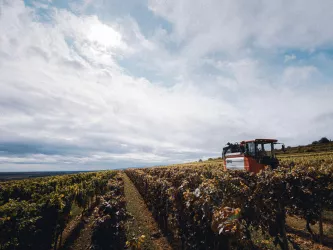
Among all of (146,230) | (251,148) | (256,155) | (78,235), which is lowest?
(78,235)

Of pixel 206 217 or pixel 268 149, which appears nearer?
pixel 206 217

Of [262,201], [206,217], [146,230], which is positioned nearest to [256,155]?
[146,230]

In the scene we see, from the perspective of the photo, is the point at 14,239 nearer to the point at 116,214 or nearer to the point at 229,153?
the point at 116,214

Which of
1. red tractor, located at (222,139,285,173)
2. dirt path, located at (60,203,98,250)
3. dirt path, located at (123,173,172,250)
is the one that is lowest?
dirt path, located at (60,203,98,250)

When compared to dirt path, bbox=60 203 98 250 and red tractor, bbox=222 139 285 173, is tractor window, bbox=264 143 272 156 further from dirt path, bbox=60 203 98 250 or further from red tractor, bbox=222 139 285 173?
dirt path, bbox=60 203 98 250

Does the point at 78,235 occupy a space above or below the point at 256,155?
below

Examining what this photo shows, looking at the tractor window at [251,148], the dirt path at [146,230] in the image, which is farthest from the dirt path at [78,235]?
the tractor window at [251,148]

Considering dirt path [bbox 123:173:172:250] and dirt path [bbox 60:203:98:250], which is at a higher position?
dirt path [bbox 123:173:172:250]

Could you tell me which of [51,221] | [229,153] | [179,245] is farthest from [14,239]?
[229,153]

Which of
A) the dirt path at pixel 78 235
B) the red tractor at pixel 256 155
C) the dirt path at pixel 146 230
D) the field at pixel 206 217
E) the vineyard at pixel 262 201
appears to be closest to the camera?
the field at pixel 206 217

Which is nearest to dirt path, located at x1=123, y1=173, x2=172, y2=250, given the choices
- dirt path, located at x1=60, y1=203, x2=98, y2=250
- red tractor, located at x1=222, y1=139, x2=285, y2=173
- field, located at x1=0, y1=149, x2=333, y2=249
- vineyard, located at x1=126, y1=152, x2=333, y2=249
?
field, located at x1=0, y1=149, x2=333, y2=249

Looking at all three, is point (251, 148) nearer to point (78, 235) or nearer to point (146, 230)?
point (146, 230)

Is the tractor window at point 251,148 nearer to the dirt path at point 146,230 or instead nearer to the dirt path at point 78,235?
the dirt path at point 146,230

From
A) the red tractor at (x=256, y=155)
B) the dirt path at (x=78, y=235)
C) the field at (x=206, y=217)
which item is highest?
the red tractor at (x=256, y=155)
